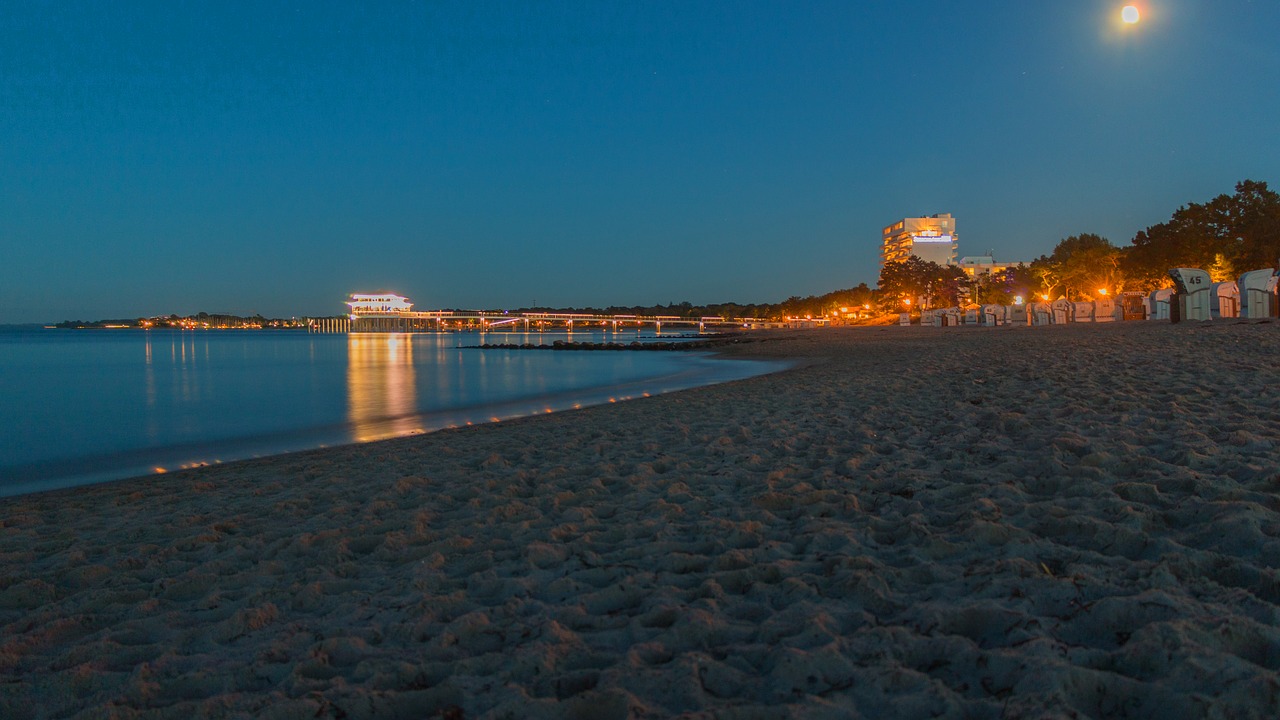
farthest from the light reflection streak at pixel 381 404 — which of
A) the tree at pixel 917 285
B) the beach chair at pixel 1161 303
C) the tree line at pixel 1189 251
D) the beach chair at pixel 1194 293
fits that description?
the tree at pixel 917 285

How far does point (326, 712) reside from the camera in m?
2.24

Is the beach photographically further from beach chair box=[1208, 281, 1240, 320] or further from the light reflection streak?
beach chair box=[1208, 281, 1240, 320]

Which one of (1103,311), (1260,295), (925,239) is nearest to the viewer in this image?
Answer: (1260,295)

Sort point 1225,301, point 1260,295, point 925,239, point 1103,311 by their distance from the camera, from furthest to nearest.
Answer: point 925,239 < point 1103,311 < point 1225,301 < point 1260,295

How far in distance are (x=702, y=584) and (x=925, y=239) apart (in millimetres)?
180461

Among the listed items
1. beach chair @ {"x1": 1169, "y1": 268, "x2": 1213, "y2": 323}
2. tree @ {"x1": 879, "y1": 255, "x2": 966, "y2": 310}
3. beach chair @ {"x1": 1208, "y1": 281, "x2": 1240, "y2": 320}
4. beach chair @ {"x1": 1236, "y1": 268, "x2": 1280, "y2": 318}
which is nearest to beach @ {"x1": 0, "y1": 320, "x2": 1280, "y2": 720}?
beach chair @ {"x1": 1236, "y1": 268, "x2": 1280, "y2": 318}

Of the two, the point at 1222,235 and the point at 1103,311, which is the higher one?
the point at 1222,235

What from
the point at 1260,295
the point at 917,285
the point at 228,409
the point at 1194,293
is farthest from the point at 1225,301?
the point at 917,285

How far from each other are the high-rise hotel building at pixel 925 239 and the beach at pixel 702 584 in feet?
546

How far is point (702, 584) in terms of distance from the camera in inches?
121

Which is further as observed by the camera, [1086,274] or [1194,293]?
[1086,274]

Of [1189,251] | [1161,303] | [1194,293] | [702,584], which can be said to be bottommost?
[702,584]

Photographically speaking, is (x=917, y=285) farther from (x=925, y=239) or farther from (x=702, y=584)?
(x=702, y=584)

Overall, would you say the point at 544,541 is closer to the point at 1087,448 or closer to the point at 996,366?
the point at 1087,448
